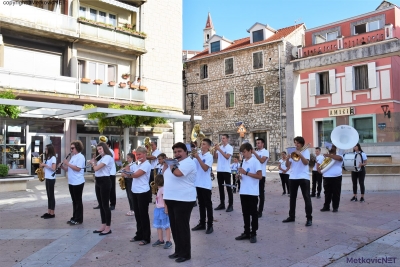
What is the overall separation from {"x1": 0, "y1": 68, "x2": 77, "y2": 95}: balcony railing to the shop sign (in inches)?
719

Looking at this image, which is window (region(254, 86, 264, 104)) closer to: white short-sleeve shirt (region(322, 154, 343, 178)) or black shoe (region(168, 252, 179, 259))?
white short-sleeve shirt (region(322, 154, 343, 178))

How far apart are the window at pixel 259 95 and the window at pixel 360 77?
6938 mm

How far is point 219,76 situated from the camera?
32.4 meters

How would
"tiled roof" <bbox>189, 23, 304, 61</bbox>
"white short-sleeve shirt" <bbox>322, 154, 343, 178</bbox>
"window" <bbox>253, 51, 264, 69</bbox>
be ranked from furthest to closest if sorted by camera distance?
"window" <bbox>253, 51, 264, 69</bbox> → "tiled roof" <bbox>189, 23, 304, 61</bbox> → "white short-sleeve shirt" <bbox>322, 154, 343, 178</bbox>

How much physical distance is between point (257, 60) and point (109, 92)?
1465 centimetres

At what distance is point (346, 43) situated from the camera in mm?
25250

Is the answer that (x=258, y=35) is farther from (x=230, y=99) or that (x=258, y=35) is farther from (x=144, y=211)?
(x=144, y=211)

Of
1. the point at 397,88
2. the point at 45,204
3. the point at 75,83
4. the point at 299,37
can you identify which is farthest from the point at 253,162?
the point at 299,37

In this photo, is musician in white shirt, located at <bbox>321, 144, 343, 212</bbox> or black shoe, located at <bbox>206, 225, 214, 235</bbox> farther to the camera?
musician in white shirt, located at <bbox>321, 144, 343, 212</bbox>

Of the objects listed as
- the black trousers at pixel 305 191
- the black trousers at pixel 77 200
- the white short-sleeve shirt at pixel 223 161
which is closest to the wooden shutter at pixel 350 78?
the white short-sleeve shirt at pixel 223 161

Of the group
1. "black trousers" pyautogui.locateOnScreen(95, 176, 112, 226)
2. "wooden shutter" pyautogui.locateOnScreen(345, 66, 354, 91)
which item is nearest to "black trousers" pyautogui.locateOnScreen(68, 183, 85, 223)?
"black trousers" pyautogui.locateOnScreen(95, 176, 112, 226)

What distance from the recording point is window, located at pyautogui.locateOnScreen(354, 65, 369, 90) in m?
25.8

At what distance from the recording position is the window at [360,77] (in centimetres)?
2580

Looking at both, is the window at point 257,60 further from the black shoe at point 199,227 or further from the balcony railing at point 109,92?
the black shoe at point 199,227
